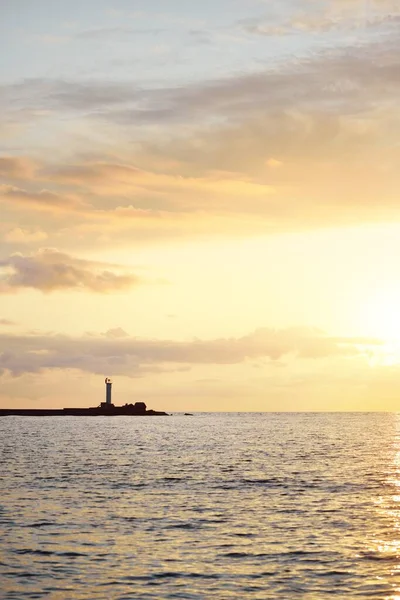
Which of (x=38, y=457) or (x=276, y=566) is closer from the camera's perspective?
(x=276, y=566)

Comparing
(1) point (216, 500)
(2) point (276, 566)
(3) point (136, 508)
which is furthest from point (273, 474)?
(2) point (276, 566)

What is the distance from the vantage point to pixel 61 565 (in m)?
36.9

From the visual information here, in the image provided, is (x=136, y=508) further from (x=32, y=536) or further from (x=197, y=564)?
(x=197, y=564)

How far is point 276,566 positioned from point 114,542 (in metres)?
9.33

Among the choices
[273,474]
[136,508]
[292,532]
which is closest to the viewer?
[292,532]

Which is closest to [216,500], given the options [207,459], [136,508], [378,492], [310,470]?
[136,508]

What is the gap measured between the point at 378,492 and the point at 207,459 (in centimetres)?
4217

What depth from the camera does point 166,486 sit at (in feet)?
226

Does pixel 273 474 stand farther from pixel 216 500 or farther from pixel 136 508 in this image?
pixel 136 508

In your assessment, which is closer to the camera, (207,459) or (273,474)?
(273,474)

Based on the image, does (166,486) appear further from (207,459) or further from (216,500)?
(207,459)

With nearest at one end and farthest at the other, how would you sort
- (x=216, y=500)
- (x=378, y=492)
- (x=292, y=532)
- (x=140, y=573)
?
(x=140, y=573) → (x=292, y=532) → (x=216, y=500) → (x=378, y=492)

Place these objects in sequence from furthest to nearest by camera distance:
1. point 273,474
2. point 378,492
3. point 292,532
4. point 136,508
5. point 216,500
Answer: point 273,474 < point 378,492 < point 216,500 < point 136,508 < point 292,532

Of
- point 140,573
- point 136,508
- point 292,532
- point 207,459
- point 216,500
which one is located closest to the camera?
point 140,573
